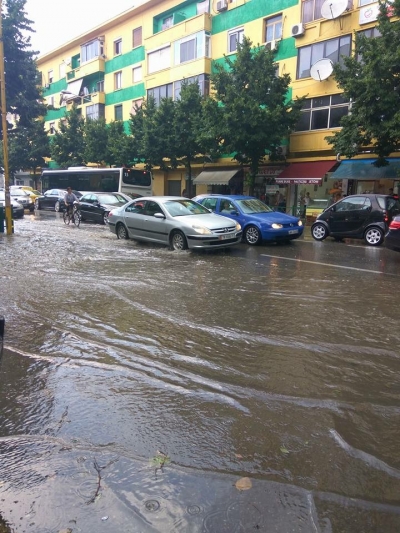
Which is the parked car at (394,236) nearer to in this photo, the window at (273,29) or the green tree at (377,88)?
the green tree at (377,88)

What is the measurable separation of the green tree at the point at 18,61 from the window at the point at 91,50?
10.3 metres

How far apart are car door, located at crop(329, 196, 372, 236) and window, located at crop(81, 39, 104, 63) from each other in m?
29.3

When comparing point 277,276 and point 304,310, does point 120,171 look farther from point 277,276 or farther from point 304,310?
point 304,310

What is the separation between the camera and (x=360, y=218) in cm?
1416

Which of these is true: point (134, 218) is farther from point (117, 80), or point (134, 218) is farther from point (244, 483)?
point (117, 80)

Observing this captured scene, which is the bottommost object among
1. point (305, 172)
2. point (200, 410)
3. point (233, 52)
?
point (200, 410)

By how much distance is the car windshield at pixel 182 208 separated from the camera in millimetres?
12008

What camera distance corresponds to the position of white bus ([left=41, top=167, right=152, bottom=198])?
77.7 feet

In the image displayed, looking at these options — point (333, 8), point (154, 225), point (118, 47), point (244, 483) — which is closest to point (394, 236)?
point (154, 225)

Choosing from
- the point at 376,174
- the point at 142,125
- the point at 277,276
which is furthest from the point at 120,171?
the point at 277,276

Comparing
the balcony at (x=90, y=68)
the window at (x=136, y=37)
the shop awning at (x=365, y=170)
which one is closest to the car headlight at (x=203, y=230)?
the shop awning at (x=365, y=170)

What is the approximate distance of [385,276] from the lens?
8.91 metres

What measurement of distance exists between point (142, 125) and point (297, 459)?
87.0 feet

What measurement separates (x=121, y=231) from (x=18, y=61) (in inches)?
722
